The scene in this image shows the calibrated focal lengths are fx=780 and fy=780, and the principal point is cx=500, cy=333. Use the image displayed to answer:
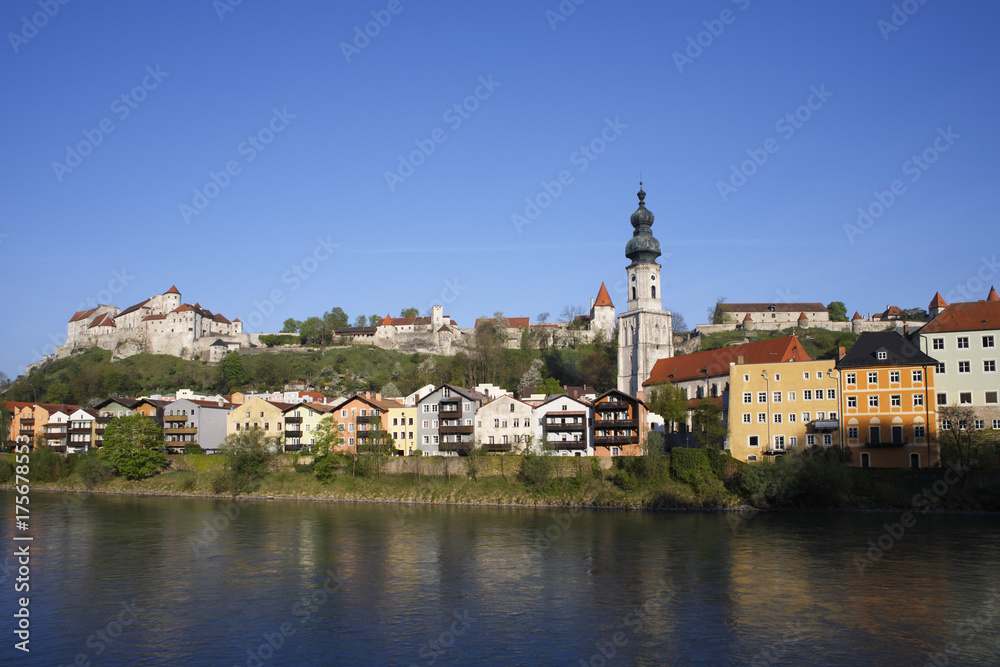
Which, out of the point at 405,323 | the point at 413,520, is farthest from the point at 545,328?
the point at 413,520

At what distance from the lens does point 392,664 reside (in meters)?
20.5

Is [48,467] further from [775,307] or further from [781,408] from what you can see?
[775,307]

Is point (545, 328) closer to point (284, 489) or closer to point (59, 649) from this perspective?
point (284, 489)

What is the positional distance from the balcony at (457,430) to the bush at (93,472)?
29.2 metres

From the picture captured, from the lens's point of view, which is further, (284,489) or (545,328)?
(545,328)

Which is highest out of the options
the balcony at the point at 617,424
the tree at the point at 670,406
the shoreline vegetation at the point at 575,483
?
the tree at the point at 670,406

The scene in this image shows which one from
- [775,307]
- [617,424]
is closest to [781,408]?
[617,424]

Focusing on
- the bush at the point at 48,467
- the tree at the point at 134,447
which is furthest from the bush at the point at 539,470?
the bush at the point at 48,467

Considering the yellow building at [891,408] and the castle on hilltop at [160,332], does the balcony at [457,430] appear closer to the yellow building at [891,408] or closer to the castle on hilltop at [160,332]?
the yellow building at [891,408]

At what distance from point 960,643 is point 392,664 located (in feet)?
52.2

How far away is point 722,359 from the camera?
68500mm

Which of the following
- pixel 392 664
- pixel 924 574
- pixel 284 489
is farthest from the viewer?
pixel 284 489

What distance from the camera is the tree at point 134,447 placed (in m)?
65.4

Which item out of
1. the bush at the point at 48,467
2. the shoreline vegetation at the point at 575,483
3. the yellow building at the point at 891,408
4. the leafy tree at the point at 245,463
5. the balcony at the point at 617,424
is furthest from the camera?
the bush at the point at 48,467
